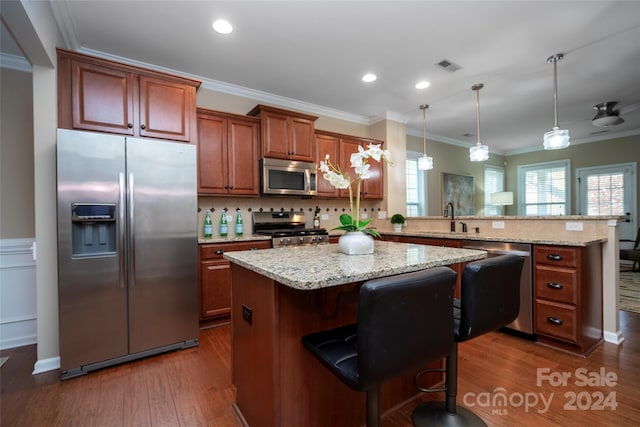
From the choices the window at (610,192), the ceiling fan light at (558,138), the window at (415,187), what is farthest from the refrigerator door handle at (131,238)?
the window at (610,192)

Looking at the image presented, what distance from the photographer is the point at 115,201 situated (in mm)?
2180

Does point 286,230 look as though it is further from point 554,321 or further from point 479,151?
point 554,321

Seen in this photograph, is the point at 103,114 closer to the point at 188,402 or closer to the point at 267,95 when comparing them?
the point at 267,95

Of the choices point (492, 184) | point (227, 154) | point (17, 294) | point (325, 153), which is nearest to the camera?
point (17, 294)

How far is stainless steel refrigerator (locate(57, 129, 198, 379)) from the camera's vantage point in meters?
2.05

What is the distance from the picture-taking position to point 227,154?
326 cm

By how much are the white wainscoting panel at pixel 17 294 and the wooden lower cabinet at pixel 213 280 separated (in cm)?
147

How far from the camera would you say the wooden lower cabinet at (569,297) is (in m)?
2.30

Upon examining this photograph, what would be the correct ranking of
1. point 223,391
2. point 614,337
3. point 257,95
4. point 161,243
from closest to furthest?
point 223,391, point 161,243, point 614,337, point 257,95

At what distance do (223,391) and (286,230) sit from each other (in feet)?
6.67

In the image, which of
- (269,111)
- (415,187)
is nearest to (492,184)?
(415,187)

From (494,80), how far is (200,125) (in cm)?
344

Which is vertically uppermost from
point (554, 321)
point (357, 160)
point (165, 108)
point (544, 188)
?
point (165, 108)

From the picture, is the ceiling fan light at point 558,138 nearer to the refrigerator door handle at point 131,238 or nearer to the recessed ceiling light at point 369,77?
the recessed ceiling light at point 369,77
